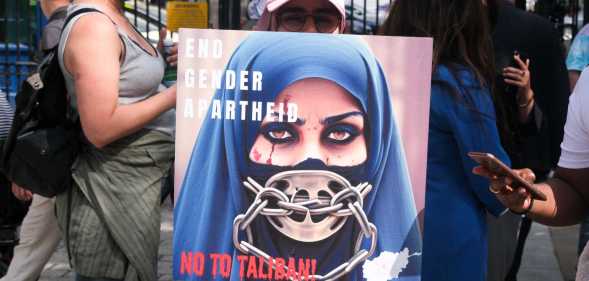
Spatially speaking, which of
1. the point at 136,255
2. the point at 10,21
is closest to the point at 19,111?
the point at 136,255

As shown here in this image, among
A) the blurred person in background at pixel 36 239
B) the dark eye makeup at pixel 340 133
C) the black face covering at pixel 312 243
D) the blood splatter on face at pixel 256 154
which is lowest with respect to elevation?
the blurred person in background at pixel 36 239

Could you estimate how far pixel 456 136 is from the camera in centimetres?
332

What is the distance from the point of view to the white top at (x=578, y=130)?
9.35ft

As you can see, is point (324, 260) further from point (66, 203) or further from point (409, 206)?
point (66, 203)

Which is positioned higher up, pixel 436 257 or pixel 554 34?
pixel 554 34

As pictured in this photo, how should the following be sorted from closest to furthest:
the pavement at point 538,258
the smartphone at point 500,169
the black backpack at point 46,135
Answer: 1. the smartphone at point 500,169
2. the black backpack at point 46,135
3. the pavement at point 538,258

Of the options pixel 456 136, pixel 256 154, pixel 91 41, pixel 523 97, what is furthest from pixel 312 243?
pixel 523 97

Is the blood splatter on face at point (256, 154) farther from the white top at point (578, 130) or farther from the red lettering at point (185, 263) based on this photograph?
the white top at point (578, 130)

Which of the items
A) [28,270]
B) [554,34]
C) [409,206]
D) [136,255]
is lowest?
[28,270]

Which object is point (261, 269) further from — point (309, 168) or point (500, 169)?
point (500, 169)

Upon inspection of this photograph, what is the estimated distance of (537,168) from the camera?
451 centimetres

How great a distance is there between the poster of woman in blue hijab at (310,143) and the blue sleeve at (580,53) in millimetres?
3475

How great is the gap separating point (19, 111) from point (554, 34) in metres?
2.16

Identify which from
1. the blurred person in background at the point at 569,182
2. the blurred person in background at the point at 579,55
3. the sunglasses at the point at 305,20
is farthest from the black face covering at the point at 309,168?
the blurred person in background at the point at 579,55
